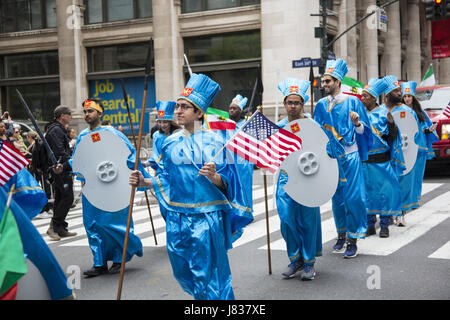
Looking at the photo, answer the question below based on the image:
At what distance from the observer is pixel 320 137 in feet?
19.2

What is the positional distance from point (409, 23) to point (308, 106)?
22132mm

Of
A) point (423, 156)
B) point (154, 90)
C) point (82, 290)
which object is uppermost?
point (154, 90)

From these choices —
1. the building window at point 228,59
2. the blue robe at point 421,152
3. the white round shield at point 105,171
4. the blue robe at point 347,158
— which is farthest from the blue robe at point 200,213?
the building window at point 228,59

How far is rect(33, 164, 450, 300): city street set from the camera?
17.5 feet

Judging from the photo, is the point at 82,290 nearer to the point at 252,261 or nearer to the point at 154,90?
the point at 252,261

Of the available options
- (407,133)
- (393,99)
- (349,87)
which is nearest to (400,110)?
(393,99)

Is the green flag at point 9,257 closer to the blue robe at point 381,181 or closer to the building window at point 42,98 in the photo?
the blue robe at point 381,181

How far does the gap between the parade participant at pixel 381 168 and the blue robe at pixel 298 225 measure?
7.53 ft

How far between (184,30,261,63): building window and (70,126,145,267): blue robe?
62.6 feet

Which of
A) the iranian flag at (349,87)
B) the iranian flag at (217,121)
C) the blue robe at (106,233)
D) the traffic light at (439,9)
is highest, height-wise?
the traffic light at (439,9)

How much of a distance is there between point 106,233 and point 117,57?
22341 mm

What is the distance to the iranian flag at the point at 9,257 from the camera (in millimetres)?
2121
